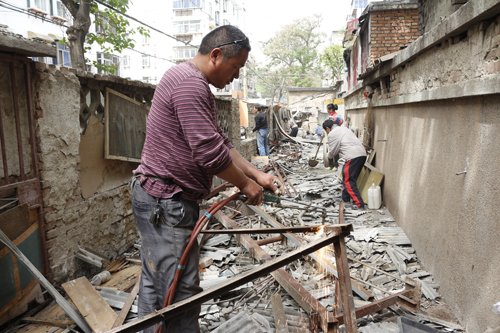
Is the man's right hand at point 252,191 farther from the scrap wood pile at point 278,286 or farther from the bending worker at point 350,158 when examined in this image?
the bending worker at point 350,158

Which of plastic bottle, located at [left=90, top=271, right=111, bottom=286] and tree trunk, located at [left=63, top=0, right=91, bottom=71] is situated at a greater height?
tree trunk, located at [left=63, top=0, right=91, bottom=71]

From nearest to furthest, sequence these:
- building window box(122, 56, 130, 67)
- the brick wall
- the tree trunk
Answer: the brick wall < the tree trunk < building window box(122, 56, 130, 67)

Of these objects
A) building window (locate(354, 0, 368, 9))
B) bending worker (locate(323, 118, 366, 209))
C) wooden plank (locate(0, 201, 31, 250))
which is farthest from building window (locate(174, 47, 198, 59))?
wooden plank (locate(0, 201, 31, 250))

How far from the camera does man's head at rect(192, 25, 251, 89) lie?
2105mm

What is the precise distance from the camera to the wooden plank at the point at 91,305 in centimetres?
301

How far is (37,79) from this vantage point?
10.9 feet

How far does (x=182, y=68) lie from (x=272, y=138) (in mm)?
17133

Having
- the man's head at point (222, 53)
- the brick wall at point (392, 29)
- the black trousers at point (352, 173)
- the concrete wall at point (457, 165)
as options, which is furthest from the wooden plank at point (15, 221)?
the brick wall at point (392, 29)

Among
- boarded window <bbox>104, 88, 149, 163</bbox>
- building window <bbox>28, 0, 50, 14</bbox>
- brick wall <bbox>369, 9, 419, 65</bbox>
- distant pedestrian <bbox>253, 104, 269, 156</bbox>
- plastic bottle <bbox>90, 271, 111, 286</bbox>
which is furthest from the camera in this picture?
building window <bbox>28, 0, 50, 14</bbox>

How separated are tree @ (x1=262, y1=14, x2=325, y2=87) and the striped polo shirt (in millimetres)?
46895

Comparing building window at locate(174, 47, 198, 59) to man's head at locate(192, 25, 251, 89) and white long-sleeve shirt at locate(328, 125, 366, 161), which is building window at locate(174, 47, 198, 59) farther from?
man's head at locate(192, 25, 251, 89)

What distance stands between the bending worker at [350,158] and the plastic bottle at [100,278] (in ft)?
17.3

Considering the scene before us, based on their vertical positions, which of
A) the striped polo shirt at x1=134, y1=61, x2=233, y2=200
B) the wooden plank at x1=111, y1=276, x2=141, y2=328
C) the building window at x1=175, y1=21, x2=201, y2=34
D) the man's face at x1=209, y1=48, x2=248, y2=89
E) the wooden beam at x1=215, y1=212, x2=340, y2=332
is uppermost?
the building window at x1=175, y1=21, x2=201, y2=34

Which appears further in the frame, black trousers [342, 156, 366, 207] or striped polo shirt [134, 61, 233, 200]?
black trousers [342, 156, 366, 207]
